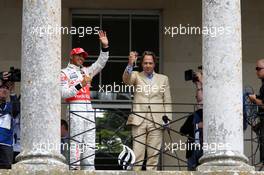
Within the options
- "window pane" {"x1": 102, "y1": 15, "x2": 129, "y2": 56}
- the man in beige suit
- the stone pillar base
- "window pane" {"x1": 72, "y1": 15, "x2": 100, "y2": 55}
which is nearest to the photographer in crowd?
the stone pillar base

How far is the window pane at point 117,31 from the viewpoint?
25.9m

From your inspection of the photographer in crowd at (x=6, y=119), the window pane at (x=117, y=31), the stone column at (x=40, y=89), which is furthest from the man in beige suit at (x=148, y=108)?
the window pane at (x=117, y=31)

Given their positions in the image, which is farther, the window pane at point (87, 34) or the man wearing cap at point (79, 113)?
the window pane at point (87, 34)

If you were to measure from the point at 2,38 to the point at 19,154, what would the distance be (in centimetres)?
528

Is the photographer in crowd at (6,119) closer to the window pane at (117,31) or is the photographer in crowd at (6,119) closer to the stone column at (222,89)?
the stone column at (222,89)

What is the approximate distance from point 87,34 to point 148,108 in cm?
382

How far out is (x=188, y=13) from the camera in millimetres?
25953

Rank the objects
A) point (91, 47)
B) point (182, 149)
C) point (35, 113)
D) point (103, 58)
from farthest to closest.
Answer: point (91, 47) → point (182, 149) → point (103, 58) → point (35, 113)

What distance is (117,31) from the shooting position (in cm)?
2605

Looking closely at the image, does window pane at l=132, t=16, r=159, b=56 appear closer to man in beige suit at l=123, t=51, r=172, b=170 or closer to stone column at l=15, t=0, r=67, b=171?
man in beige suit at l=123, t=51, r=172, b=170

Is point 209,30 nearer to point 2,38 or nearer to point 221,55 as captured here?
point 221,55

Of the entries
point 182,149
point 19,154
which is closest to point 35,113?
point 19,154

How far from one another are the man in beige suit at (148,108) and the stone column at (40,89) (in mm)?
1804

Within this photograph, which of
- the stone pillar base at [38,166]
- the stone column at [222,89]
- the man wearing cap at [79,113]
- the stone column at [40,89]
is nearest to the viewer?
the stone pillar base at [38,166]
